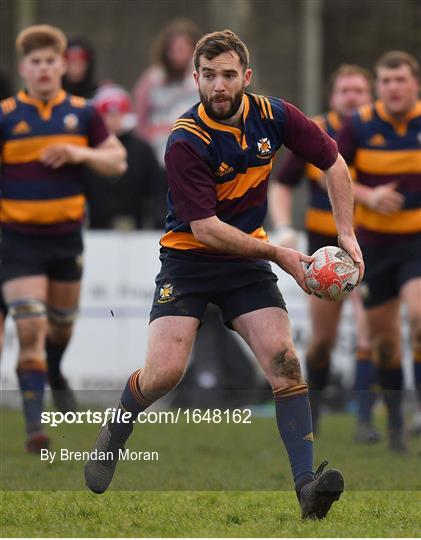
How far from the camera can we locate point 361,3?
18.8 meters

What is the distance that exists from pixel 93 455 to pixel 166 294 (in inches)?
32.8

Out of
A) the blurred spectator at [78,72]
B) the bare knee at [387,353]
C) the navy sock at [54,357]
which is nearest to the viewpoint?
the bare knee at [387,353]

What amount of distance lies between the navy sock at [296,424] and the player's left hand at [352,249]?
0.59 m

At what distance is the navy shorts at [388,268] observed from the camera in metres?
9.84

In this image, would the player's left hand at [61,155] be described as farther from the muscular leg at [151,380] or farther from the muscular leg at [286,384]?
the muscular leg at [286,384]

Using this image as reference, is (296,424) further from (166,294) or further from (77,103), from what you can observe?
(77,103)

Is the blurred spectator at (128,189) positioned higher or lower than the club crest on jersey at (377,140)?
lower

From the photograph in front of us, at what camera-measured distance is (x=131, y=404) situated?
7.05 meters

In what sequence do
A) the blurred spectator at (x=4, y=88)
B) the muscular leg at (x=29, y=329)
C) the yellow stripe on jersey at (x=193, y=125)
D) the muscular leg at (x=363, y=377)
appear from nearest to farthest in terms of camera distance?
1. the yellow stripe on jersey at (x=193, y=125)
2. the muscular leg at (x=29, y=329)
3. the muscular leg at (x=363, y=377)
4. the blurred spectator at (x=4, y=88)

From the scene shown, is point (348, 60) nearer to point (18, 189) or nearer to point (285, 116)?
point (18, 189)

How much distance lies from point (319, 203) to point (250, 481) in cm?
334

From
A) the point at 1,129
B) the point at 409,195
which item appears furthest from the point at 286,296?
the point at 1,129

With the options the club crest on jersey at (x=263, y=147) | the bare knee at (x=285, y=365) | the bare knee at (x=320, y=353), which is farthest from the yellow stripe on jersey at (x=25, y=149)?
the bare knee at (x=285, y=365)

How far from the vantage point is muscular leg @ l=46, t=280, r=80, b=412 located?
9.99 m
